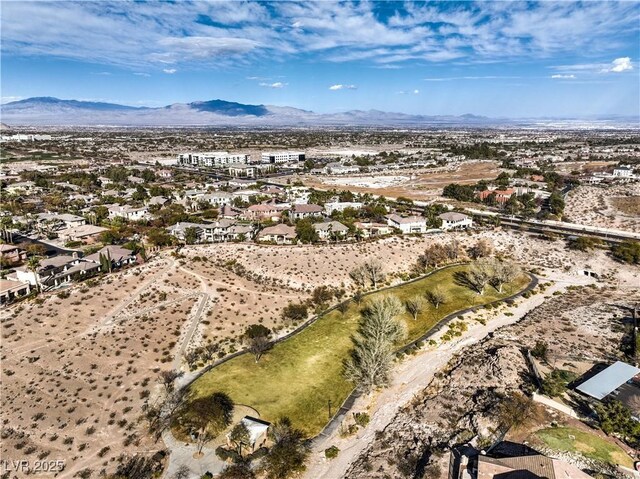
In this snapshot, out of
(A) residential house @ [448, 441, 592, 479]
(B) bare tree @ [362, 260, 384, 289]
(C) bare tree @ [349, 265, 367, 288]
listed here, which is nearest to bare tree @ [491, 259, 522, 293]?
(B) bare tree @ [362, 260, 384, 289]

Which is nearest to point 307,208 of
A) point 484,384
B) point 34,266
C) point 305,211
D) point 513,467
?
point 305,211

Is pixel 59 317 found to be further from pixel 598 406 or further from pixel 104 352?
pixel 598 406

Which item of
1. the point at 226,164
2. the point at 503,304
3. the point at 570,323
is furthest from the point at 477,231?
the point at 226,164

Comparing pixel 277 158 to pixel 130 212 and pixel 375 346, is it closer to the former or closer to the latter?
→ pixel 130 212

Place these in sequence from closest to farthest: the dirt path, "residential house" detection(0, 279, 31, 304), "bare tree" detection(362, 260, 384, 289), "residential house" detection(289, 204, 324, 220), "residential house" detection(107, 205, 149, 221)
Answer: the dirt path, "residential house" detection(0, 279, 31, 304), "bare tree" detection(362, 260, 384, 289), "residential house" detection(289, 204, 324, 220), "residential house" detection(107, 205, 149, 221)

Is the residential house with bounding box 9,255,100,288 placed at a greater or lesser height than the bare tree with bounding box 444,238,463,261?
greater

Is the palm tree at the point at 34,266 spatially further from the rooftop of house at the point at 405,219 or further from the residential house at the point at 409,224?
the rooftop of house at the point at 405,219

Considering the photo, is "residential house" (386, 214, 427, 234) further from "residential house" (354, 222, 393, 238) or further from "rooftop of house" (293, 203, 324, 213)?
"rooftop of house" (293, 203, 324, 213)
